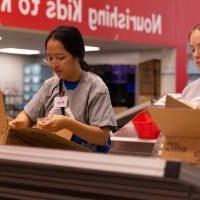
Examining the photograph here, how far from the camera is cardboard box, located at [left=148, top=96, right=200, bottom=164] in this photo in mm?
1540

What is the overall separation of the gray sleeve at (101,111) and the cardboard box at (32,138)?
409 mm

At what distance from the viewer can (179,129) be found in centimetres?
163

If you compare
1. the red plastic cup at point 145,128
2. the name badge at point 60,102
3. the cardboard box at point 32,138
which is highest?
the name badge at point 60,102

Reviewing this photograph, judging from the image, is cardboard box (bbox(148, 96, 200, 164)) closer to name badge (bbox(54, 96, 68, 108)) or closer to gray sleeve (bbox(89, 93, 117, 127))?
gray sleeve (bbox(89, 93, 117, 127))

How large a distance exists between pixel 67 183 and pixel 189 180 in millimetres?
483

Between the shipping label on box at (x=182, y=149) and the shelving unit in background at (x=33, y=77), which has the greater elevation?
the shelving unit in background at (x=33, y=77)

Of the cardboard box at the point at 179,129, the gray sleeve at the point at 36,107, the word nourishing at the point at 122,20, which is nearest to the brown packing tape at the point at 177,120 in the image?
the cardboard box at the point at 179,129

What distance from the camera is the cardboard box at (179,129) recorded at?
154 cm

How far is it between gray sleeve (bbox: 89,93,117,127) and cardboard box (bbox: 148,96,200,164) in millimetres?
458

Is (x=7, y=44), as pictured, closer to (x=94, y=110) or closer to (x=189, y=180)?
(x=94, y=110)

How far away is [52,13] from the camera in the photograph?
5848 millimetres

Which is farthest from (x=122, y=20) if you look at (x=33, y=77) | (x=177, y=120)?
(x=177, y=120)

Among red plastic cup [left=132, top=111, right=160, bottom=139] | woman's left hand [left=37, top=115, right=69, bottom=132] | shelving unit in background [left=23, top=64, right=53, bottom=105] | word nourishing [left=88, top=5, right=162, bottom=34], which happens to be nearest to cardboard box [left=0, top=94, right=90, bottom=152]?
woman's left hand [left=37, top=115, right=69, bottom=132]

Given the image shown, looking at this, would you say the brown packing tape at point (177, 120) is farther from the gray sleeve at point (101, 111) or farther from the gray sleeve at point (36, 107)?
the gray sleeve at point (36, 107)
